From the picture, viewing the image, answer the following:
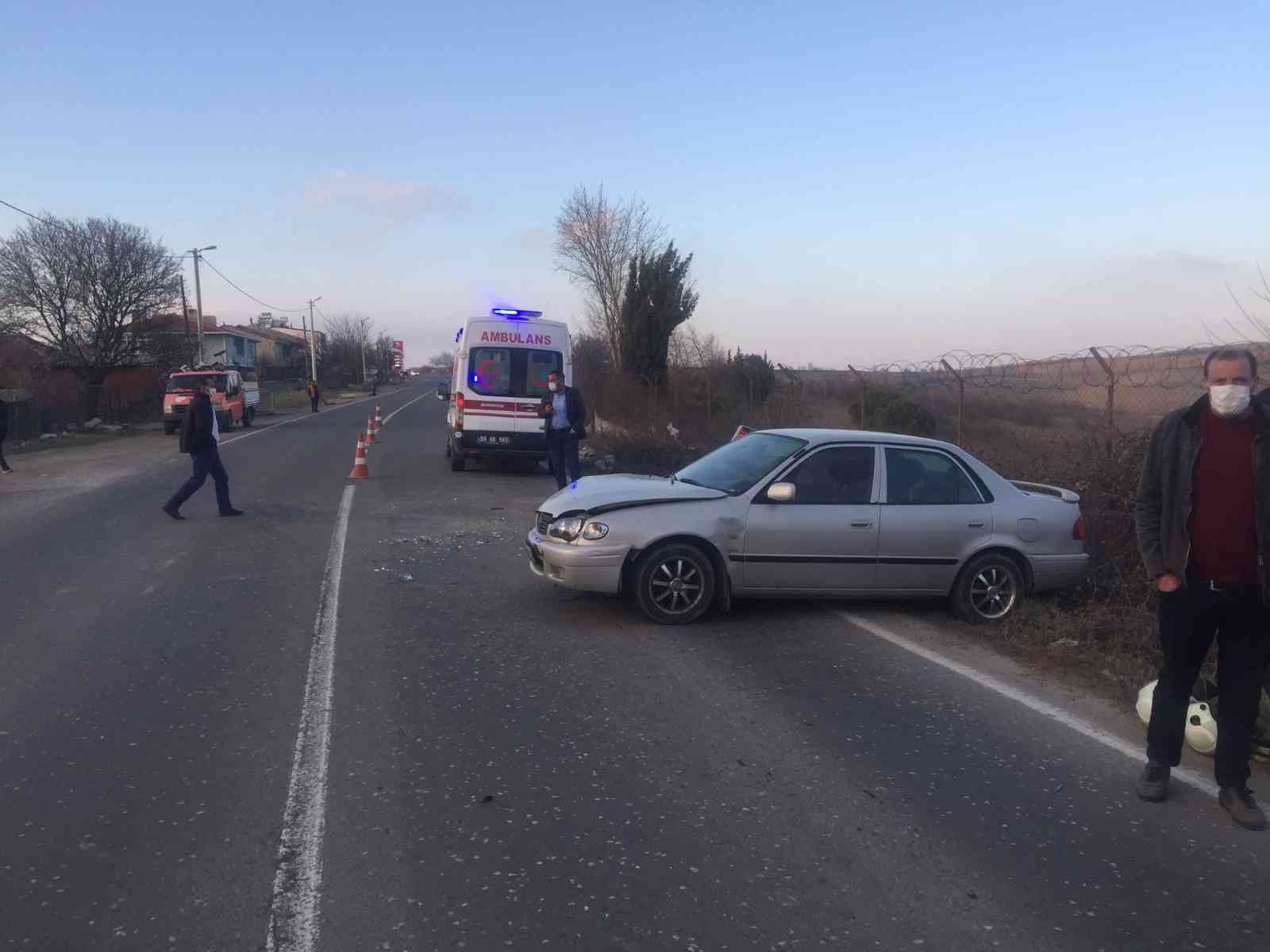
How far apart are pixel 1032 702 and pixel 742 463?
10.1 ft

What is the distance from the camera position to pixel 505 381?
18.2 meters

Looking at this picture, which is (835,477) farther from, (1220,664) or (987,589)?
(1220,664)

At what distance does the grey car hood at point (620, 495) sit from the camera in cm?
774

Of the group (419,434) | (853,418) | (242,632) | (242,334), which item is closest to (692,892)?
(242,632)

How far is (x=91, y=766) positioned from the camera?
493 centimetres

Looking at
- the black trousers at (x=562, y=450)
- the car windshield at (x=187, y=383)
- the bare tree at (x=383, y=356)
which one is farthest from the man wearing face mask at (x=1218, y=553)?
the bare tree at (x=383, y=356)

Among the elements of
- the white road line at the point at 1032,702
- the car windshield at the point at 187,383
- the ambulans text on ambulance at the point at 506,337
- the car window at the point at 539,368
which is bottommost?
the white road line at the point at 1032,702

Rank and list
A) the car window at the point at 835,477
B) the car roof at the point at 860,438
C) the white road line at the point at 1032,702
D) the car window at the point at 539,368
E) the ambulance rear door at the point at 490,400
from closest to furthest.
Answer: the white road line at the point at 1032,702 → the car window at the point at 835,477 → the car roof at the point at 860,438 → the ambulance rear door at the point at 490,400 → the car window at the point at 539,368

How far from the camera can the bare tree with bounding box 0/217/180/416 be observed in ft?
131

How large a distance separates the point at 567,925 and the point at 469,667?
10.4 ft

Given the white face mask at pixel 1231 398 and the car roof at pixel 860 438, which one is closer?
the white face mask at pixel 1231 398

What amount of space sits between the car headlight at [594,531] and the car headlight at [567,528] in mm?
55

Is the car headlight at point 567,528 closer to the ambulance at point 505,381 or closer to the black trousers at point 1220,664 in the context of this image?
the black trousers at point 1220,664

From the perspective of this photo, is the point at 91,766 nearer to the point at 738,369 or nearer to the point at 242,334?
the point at 738,369
